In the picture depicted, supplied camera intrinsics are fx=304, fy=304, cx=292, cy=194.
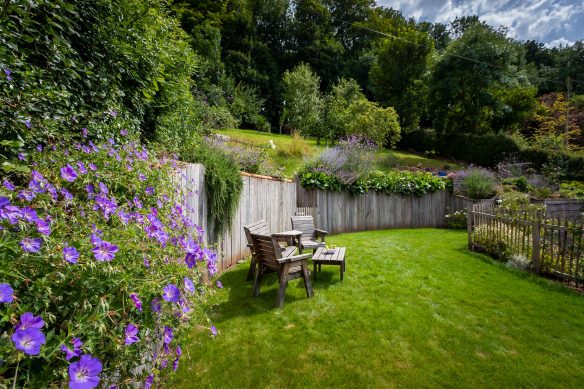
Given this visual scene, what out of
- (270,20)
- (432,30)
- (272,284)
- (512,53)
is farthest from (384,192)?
(432,30)

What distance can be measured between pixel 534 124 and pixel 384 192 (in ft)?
71.2

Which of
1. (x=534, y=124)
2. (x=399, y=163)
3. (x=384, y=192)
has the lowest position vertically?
(x=384, y=192)

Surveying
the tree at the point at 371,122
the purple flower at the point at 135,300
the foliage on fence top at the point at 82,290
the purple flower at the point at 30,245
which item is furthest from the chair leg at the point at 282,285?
the tree at the point at 371,122

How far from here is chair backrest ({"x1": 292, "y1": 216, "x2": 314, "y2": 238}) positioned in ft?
20.5

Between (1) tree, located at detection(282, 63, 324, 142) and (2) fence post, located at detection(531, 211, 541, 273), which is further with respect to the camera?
(1) tree, located at detection(282, 63, 324, 142)

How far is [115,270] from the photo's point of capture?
106cm

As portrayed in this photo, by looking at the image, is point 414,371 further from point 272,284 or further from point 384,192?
point 384,192

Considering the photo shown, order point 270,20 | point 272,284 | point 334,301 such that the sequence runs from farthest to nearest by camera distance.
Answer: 1. point 270,20
2. point 272,284
3. point 334,301

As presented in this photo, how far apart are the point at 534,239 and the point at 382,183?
188 inches

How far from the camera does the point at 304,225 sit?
6.34 m

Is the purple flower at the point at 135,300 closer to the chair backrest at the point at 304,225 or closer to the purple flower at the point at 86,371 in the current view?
the purple flower at the point at 86,371

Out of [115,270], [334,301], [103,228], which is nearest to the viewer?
[115,270]

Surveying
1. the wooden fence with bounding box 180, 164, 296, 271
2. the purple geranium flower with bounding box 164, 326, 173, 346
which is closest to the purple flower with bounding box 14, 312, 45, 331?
the purple geranium flower with bounding box 164, 326, 173, 346

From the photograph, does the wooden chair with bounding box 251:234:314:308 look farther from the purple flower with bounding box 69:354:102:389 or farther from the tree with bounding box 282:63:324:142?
the tree with bounding box 282:63:324:142
